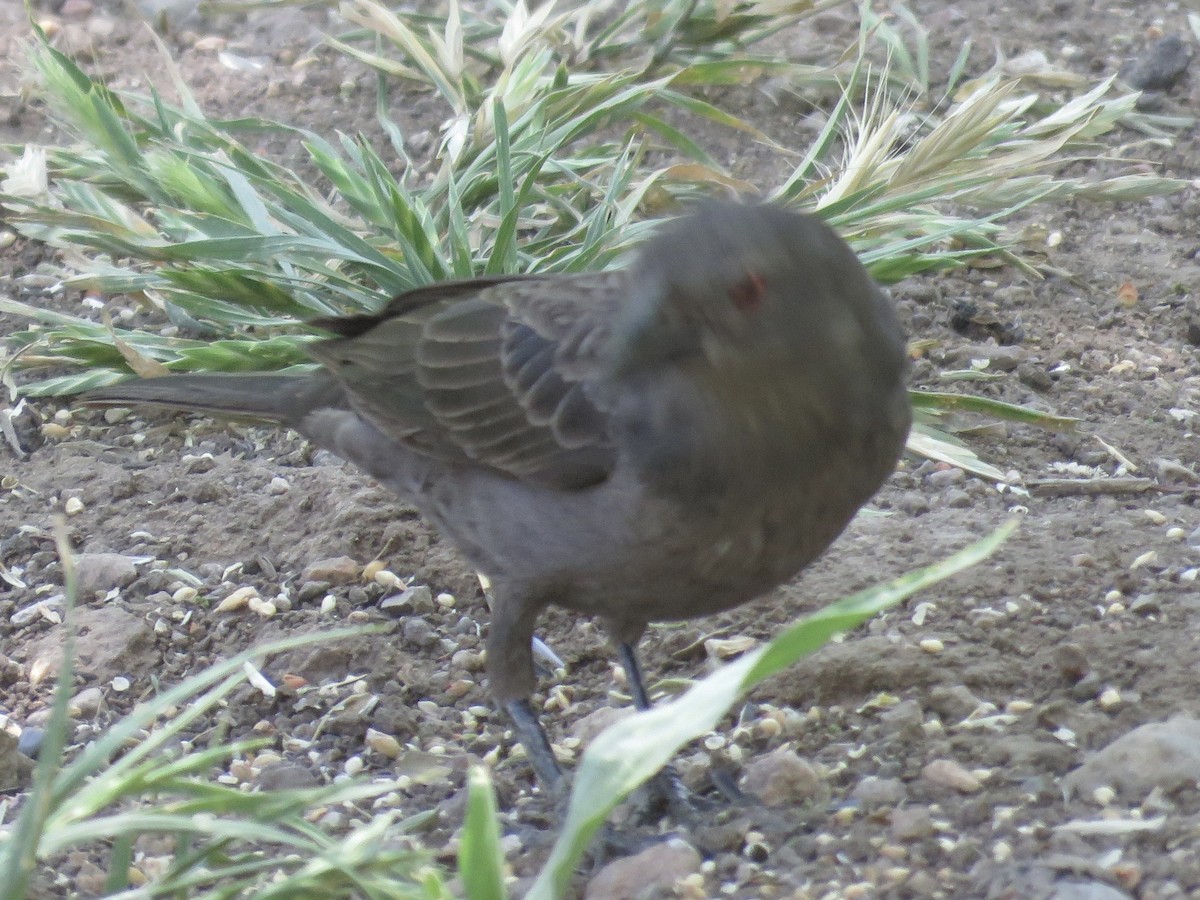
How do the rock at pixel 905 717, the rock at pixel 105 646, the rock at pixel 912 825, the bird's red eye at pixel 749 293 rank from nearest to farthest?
the bird's red eye at pixel 749 293 < the rock at pixel 912 825 < the rock at pixel 905 717 < the rock at pixel 105 646

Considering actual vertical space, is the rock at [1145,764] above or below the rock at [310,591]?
below

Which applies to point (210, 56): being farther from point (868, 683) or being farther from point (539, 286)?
point (868, 683)

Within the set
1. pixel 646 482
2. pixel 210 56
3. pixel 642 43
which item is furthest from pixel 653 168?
pixel 646 482

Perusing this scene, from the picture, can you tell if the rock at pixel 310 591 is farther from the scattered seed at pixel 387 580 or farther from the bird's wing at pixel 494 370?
the bird's wing at pixel 494 370

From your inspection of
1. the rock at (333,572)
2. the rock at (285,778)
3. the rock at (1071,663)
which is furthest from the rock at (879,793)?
the rock at (333,572)

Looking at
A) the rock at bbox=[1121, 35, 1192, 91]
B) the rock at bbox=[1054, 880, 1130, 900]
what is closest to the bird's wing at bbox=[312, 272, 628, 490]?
the rock at bbox=[1054, 880, 1130, 900]

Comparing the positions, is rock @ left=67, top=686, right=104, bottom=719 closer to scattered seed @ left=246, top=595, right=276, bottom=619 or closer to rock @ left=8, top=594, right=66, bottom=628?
rock @ left=8, top=594, right=66, bottom=628
